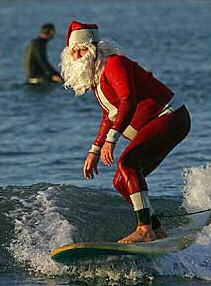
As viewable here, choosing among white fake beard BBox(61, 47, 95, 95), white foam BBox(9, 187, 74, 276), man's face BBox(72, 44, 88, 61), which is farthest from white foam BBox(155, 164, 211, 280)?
man's face BBox(72, 44, 88, 61)

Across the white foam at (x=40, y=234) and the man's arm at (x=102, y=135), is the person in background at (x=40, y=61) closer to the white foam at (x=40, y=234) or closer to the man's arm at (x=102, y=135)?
the white foam at (x=40, y=234)

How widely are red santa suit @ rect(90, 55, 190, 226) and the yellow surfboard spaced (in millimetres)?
318

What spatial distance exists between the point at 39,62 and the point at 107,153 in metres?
16.7

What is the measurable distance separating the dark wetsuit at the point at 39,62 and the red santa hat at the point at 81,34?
1614 centimetres

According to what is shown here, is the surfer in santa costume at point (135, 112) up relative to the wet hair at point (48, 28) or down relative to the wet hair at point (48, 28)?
up

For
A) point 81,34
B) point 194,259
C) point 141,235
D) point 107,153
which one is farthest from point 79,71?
point 194,259

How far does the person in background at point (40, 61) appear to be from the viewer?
2519cm

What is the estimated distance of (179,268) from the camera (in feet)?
29.6

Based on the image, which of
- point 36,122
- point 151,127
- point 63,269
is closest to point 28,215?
point 63,269

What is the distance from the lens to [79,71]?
8.91 metres

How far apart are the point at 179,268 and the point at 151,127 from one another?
3.59 feet

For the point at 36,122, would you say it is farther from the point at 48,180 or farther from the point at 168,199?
the point at 168,199

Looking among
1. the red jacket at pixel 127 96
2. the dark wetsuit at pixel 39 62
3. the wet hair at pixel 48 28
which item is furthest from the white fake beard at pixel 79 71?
the dark wetsuit at pixel 39 62

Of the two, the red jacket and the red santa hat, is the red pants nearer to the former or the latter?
the red jacket
